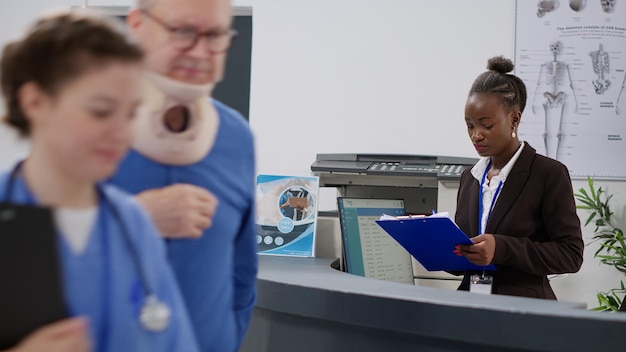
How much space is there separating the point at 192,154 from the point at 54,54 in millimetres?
265

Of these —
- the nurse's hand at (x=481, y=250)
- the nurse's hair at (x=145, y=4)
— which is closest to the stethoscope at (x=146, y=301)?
the nurse's hair at (x=145, y=4)

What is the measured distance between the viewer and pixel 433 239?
88.1 inches

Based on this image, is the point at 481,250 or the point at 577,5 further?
the point at 577,5

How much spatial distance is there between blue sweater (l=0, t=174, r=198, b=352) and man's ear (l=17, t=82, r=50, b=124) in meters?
0.07

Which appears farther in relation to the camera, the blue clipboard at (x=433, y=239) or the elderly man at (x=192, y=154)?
the blue clipboard at (x=433, y=239)

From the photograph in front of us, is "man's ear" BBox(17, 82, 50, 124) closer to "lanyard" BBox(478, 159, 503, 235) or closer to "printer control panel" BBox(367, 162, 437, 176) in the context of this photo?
"lanyard" BBox(478, 159, 503, 235)

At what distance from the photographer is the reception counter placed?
1.67 m

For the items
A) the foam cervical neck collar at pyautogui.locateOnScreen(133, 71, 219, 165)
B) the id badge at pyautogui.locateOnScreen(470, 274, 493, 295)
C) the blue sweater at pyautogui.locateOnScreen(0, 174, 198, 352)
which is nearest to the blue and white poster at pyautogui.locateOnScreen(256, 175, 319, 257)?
the id badge at pyautogui.locateOnScreen(470, 274, 493, 295)

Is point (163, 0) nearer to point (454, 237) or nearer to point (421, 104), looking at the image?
point (454, 237)

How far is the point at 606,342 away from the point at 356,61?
2.95 metres

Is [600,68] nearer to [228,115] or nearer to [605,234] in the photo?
[605,234]

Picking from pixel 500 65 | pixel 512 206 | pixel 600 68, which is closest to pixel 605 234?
pixel 600 68

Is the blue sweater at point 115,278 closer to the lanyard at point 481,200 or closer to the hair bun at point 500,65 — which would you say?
the lanyard at point 481,200

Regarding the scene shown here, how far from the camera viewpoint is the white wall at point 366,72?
4281 millimetres
